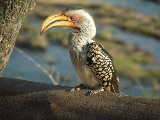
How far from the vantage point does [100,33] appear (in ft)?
39.4

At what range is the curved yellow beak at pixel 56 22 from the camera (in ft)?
A: 9.64

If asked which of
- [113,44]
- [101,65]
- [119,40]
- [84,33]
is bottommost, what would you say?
[101,65]

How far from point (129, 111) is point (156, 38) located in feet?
33.0

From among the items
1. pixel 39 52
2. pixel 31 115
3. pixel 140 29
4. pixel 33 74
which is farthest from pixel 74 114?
pixel 140 29

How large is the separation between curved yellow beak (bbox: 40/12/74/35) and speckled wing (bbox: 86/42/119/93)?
190 mm

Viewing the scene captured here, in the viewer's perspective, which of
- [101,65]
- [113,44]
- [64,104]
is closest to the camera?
[64,104]

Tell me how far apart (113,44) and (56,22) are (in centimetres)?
842

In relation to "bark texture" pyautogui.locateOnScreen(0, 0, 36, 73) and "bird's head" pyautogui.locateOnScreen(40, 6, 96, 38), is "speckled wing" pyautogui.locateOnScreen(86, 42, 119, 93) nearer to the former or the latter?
"bird's head" pyautogui.locateOnScreen(40, 6, 96, 38)

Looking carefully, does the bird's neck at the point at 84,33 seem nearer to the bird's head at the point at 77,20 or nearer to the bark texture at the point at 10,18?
the bird's head at the point at 77,20

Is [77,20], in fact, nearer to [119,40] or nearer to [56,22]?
[56,22]

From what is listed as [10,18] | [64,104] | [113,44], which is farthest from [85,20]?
[113,44]

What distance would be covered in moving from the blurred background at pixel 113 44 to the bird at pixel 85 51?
4.53 m

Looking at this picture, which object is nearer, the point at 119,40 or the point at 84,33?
the point at 84,33

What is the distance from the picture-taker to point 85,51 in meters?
2.98
